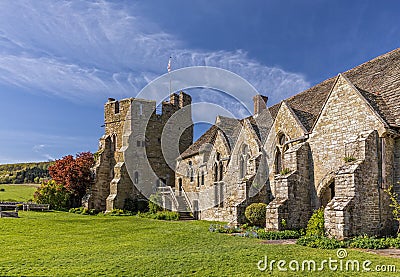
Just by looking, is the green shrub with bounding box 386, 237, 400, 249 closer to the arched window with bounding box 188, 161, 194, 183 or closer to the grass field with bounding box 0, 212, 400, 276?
the grass field with bounding box 0, 212, 400, 276

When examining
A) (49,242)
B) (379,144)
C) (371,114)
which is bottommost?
(49,242)

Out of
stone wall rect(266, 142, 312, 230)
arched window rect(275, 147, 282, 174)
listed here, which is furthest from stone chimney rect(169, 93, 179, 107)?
stone wall rect(266, 142, 312, 230)

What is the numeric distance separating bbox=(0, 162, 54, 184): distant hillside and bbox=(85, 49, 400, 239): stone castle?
33.4m

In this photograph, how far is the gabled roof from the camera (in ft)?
59.7

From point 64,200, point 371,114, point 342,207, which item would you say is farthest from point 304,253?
point 64,200

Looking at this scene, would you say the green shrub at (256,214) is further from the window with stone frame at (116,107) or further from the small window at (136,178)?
the window with stone frame at (116,107)

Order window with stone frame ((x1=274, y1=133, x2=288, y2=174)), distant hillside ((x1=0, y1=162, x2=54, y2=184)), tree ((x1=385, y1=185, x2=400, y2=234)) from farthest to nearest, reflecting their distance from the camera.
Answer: distant hillside ((x1=0, y1=162, x2=54, y2=184)), window with stone frame ((x1=274, y1=133, x2=288, y2=174)), tree ((x1=385, y1=185, x2=400, y2=234))

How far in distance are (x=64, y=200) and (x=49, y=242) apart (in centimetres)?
2663

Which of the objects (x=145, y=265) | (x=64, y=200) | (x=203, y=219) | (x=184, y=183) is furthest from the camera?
(x=64, y=200)

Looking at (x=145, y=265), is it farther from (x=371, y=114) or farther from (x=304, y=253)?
(x=371, y=114)

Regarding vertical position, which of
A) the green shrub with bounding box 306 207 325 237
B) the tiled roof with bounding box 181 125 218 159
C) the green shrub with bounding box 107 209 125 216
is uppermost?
the tiled roof with bounding box 181 125 218 159

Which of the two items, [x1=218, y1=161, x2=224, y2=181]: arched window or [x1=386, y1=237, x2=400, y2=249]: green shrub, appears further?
[x1=218, y1=161, x2=224, y2=181]: arched window

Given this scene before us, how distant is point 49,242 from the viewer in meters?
16.3

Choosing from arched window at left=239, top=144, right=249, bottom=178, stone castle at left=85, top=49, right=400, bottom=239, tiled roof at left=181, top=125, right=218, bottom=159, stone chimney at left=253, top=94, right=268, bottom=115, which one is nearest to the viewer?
stone castle at left=85, top=49, right=400, bottom=239
